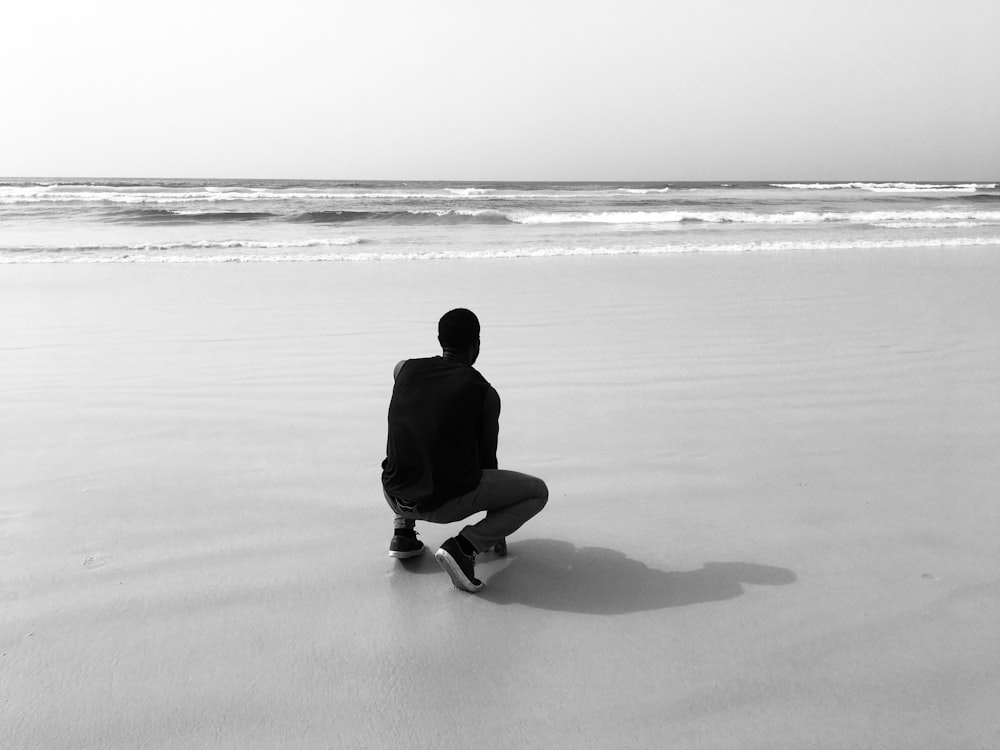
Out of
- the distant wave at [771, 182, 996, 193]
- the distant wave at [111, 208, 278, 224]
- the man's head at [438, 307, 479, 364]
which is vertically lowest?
the distant wave at [111, 208, 278, 224]

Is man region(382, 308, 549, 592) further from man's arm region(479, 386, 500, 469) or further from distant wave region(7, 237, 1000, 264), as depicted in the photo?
distant wave region(7, 237, 1000, 264)

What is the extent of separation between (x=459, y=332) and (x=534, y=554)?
947mm

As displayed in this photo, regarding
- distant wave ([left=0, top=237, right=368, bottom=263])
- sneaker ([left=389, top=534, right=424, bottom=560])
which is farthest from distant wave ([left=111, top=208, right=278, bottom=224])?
sneaker ([left=389, top=534, right=424, bottom=560])

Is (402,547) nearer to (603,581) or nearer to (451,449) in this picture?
(451,449)

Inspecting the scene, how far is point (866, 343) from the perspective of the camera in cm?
643

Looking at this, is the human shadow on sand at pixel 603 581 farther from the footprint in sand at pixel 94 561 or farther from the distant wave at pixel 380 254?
the distant wave at pixel 380 254

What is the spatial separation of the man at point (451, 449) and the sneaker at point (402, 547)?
5.1 inches

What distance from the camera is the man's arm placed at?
283 cm

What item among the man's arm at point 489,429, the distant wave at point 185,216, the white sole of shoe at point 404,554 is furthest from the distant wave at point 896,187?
the white sole of shoe at point 404,554

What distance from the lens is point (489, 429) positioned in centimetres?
290

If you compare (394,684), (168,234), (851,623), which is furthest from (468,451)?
(168,234)

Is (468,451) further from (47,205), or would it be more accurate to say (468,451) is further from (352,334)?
(47,205)

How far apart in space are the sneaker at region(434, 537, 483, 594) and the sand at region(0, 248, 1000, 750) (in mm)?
49

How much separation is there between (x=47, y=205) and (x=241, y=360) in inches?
1015
